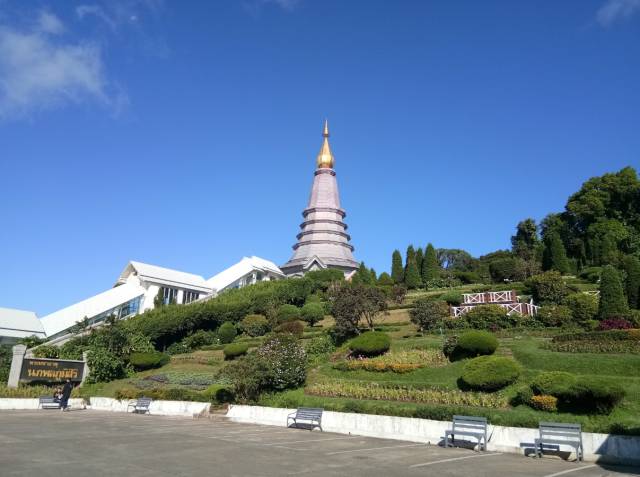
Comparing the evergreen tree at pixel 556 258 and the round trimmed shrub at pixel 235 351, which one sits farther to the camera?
the evergreen tree at pixel 556 258

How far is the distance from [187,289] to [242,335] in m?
19.1

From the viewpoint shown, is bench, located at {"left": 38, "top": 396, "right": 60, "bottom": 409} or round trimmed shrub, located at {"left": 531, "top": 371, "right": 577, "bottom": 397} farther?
bench, located at {"left": 38, "top": 396, "right": 60, "bottom": 409}

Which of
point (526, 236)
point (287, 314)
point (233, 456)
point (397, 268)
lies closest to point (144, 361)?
point (287, 314)

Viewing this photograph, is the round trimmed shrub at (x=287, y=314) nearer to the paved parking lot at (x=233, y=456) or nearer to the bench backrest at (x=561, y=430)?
the paved parking lot at (x=233, y=456)

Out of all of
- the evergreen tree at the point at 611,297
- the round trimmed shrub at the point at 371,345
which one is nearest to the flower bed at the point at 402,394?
the round trimmed shrub at the point at 371,345

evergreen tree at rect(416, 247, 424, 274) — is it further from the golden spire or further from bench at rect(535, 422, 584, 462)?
bench at rect(535, 422, 584, 462)

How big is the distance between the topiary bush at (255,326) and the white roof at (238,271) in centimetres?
2162

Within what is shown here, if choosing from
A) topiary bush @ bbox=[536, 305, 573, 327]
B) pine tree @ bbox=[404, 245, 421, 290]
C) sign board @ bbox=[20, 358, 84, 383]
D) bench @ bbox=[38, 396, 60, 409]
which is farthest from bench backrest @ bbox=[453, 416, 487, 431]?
pine tree @ bbox=[404, 245, 421, 290]

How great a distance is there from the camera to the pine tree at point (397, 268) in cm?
6441

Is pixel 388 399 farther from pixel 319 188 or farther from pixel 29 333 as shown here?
pixel 319 188

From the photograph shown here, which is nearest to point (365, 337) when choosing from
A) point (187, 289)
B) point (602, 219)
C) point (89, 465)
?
point (89, 465)

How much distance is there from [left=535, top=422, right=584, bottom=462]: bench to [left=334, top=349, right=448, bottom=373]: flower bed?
9729 millimetres

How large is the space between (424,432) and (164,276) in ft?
159

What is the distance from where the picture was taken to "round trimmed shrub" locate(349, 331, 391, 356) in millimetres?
27516
